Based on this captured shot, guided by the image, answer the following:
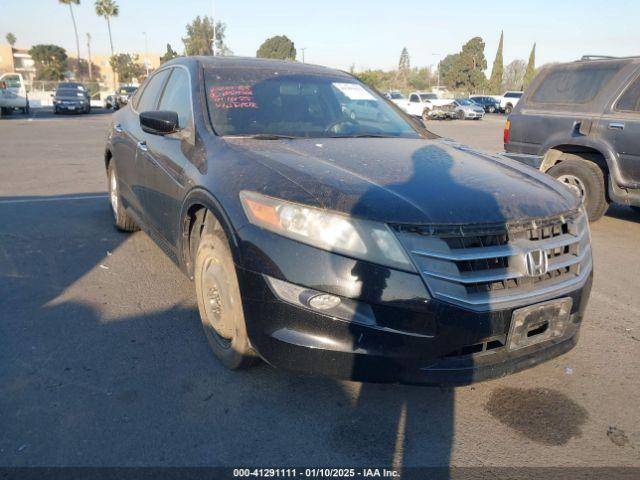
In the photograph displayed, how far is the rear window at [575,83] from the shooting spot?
6.25m

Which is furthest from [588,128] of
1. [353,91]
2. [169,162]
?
[169,162]

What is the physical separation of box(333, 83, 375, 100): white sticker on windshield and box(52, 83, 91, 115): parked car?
2853cm

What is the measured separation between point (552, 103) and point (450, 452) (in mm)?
5629

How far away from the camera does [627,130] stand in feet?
18.8

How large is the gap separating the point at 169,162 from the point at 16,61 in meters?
101

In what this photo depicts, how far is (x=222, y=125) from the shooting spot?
3.37 metres

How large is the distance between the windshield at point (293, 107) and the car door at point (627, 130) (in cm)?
305

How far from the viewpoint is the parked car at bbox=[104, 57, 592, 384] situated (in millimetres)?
2244

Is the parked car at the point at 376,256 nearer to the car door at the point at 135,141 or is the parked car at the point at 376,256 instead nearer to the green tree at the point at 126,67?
the car door at the point at 135,141

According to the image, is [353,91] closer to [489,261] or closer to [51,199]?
[489,261]

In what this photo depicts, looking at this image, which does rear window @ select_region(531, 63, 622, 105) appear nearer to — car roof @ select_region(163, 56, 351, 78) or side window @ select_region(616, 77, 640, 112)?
side window @ select_region(616, 77, 640, 112)

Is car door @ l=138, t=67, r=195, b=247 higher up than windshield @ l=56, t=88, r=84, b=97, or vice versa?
car door @ l=138, t=67, r=195, b=247

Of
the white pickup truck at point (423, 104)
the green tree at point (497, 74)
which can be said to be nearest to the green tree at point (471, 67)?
the green tree at point (497, 74)

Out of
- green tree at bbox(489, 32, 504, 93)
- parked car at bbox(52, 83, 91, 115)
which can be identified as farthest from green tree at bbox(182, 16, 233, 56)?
green tree at bbox(489, 32, 504, 93)
